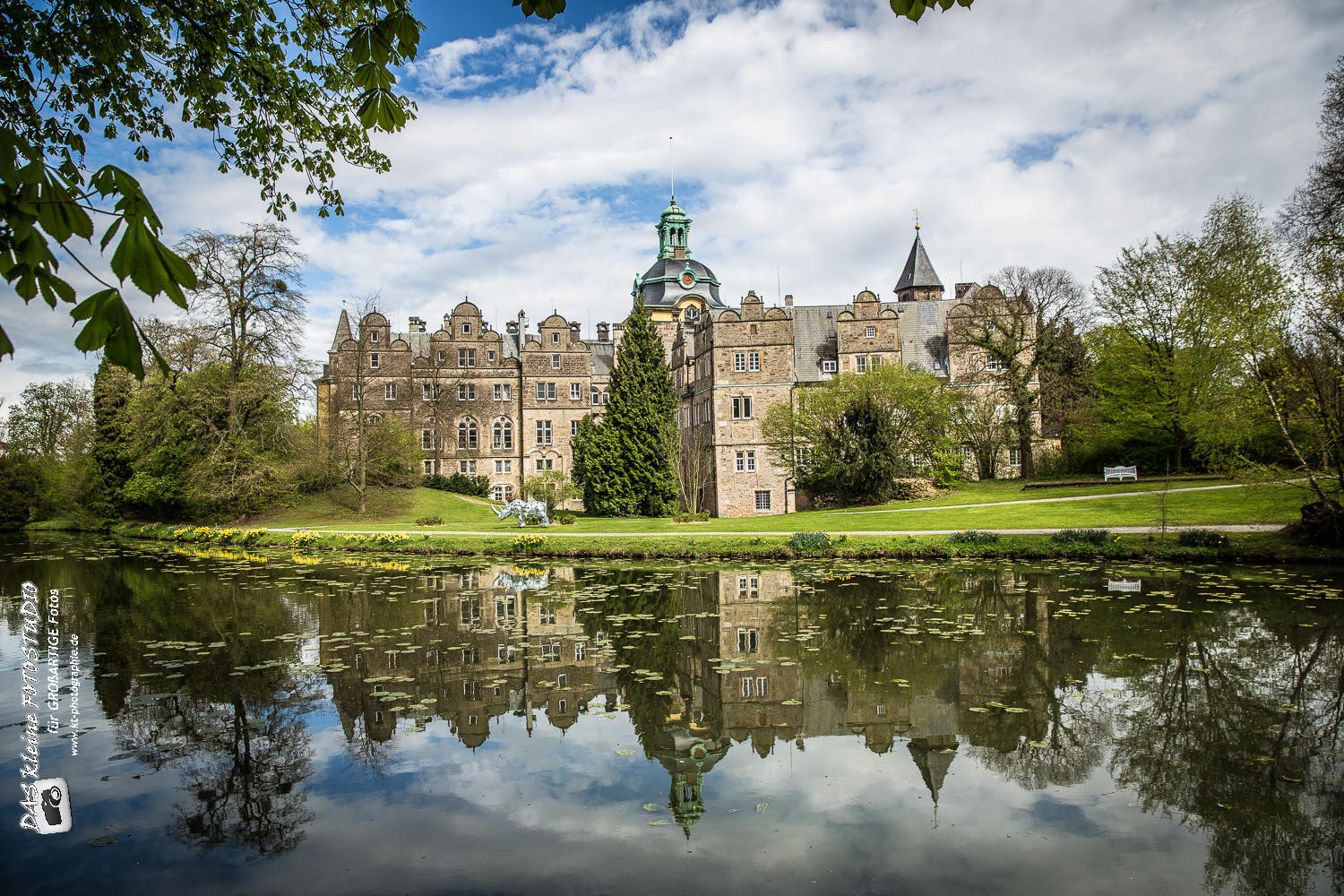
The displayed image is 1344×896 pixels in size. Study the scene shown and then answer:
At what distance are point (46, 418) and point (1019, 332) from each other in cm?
7031

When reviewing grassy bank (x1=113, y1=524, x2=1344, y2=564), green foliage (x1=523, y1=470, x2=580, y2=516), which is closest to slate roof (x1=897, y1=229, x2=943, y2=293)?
green foliage (x1=523, y1=470, x2=580, y2=516)

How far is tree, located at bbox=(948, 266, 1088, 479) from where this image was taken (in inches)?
1586

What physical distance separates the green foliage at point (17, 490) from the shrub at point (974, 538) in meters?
55.3

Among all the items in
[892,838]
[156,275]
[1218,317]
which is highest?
[1218,317]

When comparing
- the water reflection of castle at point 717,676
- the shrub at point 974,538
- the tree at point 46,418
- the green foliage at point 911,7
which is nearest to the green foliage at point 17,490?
the tree at point 46,418

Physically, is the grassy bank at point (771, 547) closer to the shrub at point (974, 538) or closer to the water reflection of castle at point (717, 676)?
the shrub at point (974, 538)

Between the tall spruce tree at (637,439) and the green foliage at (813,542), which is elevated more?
the tall spruce tree at (637,439)

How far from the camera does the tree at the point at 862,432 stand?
33406mm

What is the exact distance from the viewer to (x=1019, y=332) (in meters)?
41.2

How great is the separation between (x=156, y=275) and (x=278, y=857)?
4.30 meters

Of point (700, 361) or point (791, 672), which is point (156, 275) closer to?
point (791, 672)

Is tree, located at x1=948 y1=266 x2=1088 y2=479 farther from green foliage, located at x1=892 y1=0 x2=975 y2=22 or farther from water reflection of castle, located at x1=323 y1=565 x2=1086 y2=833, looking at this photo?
green foliage, located at x1=892 y1=0 x2=975 y2=22

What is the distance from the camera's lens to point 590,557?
2217cm

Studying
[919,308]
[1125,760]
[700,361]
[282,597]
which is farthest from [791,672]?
[919,308]
